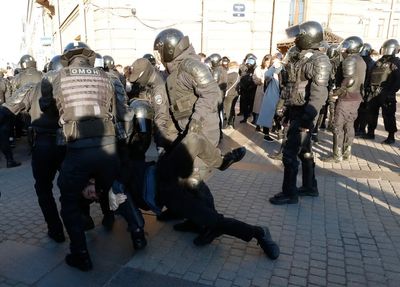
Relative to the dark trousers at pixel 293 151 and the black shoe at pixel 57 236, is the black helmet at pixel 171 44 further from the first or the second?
the black shoe at pixel 57 236

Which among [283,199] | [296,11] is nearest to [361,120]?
[283,199]

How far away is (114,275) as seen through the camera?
2.85 m

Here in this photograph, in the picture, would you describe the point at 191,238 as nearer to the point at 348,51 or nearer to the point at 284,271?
the point at 284,271

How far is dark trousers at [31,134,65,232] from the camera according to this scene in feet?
10.1

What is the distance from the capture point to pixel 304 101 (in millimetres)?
4250

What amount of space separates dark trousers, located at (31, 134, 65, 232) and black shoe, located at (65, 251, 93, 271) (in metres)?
0.58

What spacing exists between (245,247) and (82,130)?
1863 millimetres

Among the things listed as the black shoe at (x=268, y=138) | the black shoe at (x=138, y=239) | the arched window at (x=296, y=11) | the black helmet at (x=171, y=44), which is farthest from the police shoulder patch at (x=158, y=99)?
the arched window at (x=296, y=11)

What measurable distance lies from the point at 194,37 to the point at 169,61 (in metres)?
16.1

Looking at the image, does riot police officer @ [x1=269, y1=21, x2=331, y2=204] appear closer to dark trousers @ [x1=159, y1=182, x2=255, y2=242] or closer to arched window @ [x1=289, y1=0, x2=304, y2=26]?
dark trousers @ [x1=159, y1=182, x2=255, y2=242]

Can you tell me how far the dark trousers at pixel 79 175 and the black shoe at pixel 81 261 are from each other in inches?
1.8

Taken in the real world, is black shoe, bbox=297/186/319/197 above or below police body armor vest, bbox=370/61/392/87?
below

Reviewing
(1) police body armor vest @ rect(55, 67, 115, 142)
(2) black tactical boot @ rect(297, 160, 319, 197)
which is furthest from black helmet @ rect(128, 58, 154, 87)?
(2) black tactical boot @ rect(297, 160, 319, 197)

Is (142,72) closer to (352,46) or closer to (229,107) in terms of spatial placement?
(352,46)
